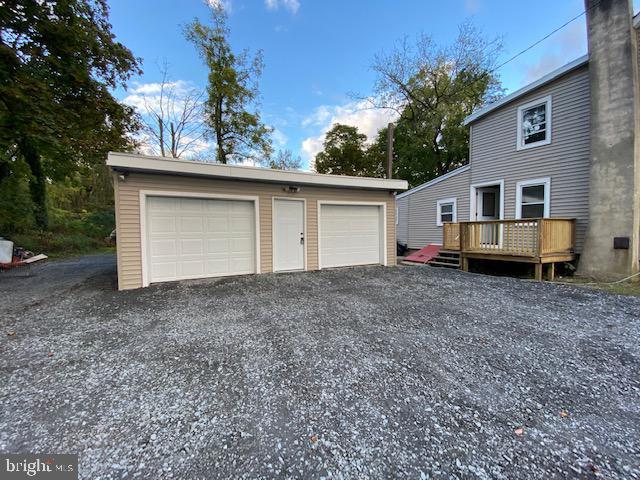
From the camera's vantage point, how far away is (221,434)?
68.1 inches

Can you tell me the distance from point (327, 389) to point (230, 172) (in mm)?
5039

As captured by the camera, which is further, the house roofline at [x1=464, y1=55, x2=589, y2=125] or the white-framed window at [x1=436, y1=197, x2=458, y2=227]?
the white-framed window at [x1=436, y1=197, x2=458, y2=227]

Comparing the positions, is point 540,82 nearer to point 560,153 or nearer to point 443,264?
point 560,153

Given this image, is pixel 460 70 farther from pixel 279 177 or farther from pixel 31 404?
pixel 31 404

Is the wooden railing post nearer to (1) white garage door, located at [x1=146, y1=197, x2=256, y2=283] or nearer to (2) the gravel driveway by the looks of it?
(2) the gravel driveway

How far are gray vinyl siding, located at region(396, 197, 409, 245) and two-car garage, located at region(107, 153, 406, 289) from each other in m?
4.01

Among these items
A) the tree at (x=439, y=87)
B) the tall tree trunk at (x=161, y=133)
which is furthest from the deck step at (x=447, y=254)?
the tall tree trunk at (x=161, y=133)

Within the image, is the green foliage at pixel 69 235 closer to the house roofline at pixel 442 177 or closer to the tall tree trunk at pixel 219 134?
the tall tree trunk at pixel 219 134

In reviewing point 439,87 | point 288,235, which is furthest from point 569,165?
point 439,87

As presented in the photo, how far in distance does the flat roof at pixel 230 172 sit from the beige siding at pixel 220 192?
0.20 m

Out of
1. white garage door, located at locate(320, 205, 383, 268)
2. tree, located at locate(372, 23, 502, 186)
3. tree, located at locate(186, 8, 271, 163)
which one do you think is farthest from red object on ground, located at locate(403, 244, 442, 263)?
tree, located at locate(186, 8, 271, 163)

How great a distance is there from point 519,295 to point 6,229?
16.4 meters

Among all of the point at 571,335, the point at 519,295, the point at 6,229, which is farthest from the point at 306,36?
the point at 6,229

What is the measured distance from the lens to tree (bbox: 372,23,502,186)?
1478 centimetres
